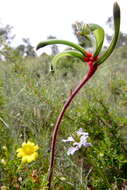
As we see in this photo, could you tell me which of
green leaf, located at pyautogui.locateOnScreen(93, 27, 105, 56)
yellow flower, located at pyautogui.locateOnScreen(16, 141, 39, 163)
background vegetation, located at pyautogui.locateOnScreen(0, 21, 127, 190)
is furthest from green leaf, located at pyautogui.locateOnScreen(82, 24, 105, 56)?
yellow flower, located at pyautogui.locateOnScreen(16, 141, 39, 163)

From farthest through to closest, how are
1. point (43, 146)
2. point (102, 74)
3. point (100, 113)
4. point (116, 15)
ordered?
1. point (102, 74)
2. point (100, 113)
3. point (43, 146)
4. point (116, 15)

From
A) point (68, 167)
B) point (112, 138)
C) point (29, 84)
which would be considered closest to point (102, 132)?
point (112, 138)

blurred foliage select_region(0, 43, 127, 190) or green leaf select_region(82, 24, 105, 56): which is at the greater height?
green leaf select_region(82, 24, 105, 56)

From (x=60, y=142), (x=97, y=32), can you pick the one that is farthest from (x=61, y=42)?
(x=60, y=142)

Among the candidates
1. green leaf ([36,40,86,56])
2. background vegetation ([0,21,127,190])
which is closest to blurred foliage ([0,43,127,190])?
background vegetation ([0,21,127,190])

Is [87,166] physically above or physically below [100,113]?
below

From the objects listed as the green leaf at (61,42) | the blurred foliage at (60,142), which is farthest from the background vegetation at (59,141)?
the green leaf at (61,42)

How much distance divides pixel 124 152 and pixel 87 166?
0.20 m

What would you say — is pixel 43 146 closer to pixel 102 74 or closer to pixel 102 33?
pixel 102 33

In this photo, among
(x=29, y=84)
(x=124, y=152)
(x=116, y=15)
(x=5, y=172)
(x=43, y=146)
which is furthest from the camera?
(x=29, y=84)

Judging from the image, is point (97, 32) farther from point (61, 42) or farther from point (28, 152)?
point (28, 152)

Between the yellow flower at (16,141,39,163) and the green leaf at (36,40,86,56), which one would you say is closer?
the green leaf at (36,40,86,56)

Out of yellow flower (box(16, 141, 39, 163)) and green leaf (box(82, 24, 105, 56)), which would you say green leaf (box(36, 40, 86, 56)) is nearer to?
green leaf (box(82, 24, 105, 56))

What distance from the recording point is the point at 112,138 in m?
1.13
